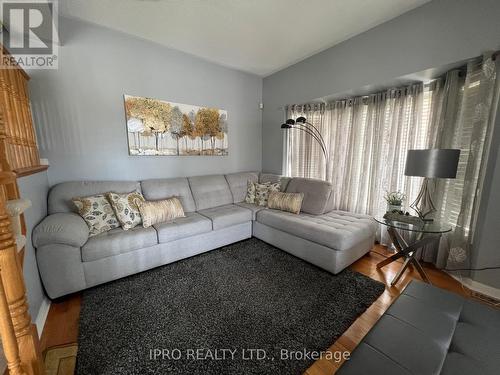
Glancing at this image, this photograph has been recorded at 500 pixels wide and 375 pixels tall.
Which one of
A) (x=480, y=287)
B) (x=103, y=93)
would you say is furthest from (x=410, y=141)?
(x=103, y=93)

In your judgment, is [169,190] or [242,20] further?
[169,190]

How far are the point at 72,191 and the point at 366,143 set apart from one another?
3.69 metres

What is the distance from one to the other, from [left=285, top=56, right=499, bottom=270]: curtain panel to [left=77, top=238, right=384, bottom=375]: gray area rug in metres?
1.13

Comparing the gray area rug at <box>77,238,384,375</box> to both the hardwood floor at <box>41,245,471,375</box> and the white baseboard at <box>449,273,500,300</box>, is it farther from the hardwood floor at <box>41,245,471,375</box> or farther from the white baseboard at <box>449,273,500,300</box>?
the white baseboard at <box>449,273,500,300</box>

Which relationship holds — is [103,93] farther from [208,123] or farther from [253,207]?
[253,207]

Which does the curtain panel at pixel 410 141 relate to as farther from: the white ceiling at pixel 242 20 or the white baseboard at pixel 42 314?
the white baseboard at pixel 42 314

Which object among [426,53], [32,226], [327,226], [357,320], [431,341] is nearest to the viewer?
[431,341]

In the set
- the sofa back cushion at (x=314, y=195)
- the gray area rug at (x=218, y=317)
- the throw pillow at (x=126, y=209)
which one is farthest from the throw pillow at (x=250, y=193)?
the throw pillow at (x=126, y=209)

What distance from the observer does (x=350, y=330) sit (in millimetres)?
1491

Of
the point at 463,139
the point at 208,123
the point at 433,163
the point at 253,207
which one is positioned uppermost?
the point at 208,123

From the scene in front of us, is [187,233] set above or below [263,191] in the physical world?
below

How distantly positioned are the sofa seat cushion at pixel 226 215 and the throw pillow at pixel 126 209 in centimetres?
83

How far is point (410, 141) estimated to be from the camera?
2.41m

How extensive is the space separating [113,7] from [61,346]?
9.84 feet
